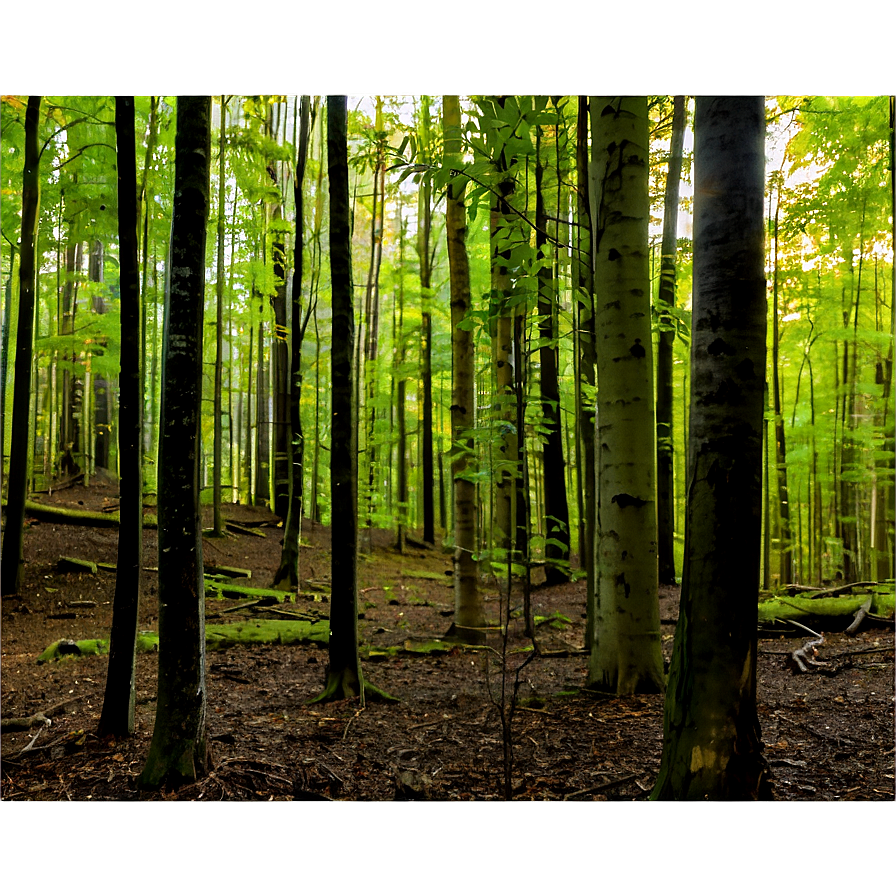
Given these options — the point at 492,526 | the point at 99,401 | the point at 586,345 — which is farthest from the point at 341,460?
the point at 99,401

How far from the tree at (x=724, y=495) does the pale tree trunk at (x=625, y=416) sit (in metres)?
1.19

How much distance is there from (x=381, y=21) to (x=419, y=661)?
11.2ft

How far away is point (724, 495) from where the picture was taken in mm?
1381

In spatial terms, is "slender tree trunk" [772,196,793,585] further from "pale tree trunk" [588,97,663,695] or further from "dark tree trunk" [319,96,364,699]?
"dark tree trunk" [319,96,364,699]

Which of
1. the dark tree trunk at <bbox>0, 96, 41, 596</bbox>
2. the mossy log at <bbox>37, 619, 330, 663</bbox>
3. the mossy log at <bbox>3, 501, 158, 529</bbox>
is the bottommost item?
the mossy log at <bbox>37, 619, 330, 663</bbox>

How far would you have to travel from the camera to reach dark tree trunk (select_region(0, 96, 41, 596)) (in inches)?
173

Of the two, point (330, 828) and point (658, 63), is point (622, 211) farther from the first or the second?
point (330, 828)

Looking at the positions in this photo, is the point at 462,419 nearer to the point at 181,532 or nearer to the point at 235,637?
the point at 235,637

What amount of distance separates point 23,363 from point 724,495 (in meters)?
4.83

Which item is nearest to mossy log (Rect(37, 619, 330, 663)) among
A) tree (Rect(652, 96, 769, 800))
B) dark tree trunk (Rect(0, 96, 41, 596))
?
dark tree trunk (Rect(0, 96, 41, 596))

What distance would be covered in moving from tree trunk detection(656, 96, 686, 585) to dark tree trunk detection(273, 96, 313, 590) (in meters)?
3.26

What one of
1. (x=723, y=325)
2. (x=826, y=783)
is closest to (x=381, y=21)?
(x=723, y=325)

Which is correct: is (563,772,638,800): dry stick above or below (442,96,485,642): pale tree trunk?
below

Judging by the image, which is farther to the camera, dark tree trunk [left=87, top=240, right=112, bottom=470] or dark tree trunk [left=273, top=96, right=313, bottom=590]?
dark tree trunk [left=87, top=240, right=112, bottom=470]
